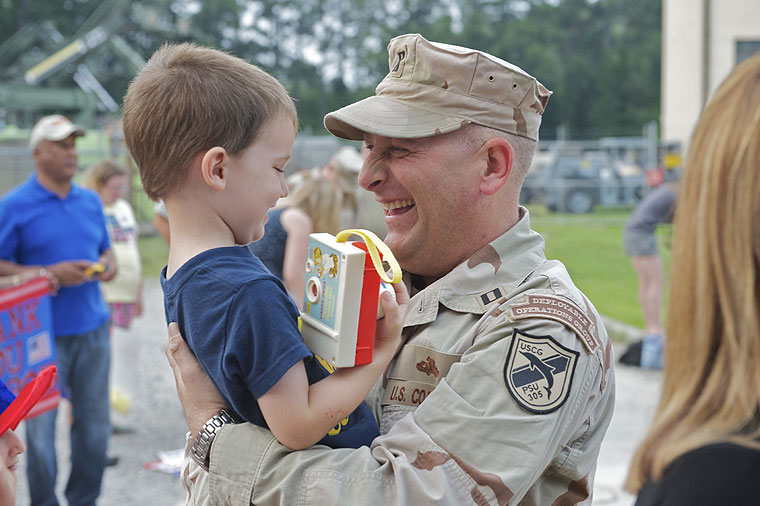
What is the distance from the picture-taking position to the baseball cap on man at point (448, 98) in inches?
76.0

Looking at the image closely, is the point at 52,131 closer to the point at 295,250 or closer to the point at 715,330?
the point at 295,250

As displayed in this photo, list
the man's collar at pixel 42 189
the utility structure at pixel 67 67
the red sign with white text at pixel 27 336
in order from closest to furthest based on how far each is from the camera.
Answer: the red sign with white text at pixel 27 336
the man's collar at pixel 42 189
the utility structure at pixel 67 67

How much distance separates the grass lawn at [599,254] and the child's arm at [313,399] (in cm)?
714

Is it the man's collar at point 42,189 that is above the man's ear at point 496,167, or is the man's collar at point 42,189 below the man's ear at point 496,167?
below

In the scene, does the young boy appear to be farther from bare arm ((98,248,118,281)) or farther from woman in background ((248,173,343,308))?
bare arm ((98,248,118,281))

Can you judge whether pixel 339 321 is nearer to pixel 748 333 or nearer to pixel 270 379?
pixel 270 379

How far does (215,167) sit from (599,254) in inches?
649

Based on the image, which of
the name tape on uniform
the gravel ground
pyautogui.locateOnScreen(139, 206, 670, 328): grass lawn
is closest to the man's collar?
the gravel ground

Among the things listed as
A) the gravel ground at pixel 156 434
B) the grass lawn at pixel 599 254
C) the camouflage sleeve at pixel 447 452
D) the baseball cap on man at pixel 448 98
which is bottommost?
the grass lawn at pixel 599 254

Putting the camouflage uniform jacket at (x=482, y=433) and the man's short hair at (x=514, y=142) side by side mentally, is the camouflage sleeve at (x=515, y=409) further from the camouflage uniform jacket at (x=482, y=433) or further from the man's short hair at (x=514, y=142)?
the man's short hair at (x=514, y=142)

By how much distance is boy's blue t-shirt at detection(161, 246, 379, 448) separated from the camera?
1.59 m

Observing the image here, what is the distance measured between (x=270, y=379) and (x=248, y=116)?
56 centimetres

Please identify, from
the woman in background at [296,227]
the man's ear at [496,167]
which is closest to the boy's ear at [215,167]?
the man's ear at [496,167]

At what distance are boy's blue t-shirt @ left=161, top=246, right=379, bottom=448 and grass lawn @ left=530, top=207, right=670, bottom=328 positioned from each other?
7105 millimetres
